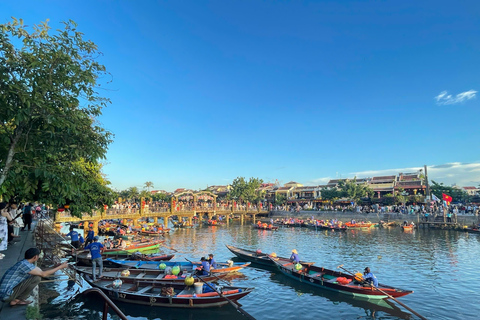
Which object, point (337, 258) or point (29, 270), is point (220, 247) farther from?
point (29, 270)

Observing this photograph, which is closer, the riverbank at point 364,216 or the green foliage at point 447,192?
the riverbank at point 364,216

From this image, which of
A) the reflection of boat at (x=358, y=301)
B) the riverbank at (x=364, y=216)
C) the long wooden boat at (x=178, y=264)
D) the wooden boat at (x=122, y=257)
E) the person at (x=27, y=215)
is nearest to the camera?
the reflection of boat at (x=358, y=301)

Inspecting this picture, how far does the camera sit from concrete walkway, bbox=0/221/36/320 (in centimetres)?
626

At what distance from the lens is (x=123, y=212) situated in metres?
37.5

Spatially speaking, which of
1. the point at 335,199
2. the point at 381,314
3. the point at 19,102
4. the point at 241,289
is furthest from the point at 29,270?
the point at 335,199

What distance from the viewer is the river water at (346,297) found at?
40.4 ft

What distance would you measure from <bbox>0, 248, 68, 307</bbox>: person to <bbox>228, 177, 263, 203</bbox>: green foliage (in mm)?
64711

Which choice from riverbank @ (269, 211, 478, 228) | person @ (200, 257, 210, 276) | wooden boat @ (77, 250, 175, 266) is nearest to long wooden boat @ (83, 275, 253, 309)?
person @ (200, 257, 210, 276)

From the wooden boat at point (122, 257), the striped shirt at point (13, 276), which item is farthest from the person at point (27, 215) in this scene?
the striped shirt at point (13, 276)

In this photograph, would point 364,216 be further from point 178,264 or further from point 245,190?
point 178,264

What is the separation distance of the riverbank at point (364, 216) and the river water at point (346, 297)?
472 inches

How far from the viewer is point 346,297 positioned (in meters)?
14.0

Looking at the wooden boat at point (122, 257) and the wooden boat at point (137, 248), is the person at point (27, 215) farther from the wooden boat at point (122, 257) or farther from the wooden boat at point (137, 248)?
the wooden boat at point (137, 248)

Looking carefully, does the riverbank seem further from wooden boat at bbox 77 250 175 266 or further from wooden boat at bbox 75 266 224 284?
wooden boat at bbox 75 266 224 284
